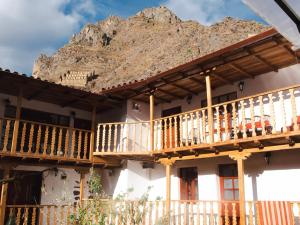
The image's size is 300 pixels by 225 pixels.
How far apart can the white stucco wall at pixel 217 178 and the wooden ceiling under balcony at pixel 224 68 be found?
2573 millimetres

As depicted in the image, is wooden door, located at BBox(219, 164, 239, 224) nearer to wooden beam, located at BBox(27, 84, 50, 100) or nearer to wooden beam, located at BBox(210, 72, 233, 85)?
wooden beam, located at BBox(210, 72, 233, 85)

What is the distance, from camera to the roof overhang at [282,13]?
1.31m

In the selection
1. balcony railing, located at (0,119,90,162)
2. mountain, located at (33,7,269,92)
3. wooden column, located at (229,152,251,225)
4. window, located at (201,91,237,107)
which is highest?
mountain, located at (33,7,269,92)

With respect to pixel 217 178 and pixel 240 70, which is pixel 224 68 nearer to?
pixel 240 70

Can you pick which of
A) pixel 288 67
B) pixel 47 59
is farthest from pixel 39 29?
pixel 47 59

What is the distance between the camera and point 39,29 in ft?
86.0

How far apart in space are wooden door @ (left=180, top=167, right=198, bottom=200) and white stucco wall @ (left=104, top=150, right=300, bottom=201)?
0.16 meters

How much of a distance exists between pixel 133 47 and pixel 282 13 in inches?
2029

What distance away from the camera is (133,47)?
2036 inches

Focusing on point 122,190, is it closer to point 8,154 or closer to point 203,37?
point 8,154

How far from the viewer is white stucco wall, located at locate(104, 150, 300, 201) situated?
27.4ft

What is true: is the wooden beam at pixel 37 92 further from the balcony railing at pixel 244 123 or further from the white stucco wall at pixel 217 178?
the white stucco wall at pixel 217 178

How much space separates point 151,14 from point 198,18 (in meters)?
14.8

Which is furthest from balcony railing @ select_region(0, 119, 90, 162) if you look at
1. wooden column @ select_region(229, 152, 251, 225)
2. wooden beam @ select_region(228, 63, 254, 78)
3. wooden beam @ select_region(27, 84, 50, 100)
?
wooden beam @ select_region(228, 63, 254, 78)
